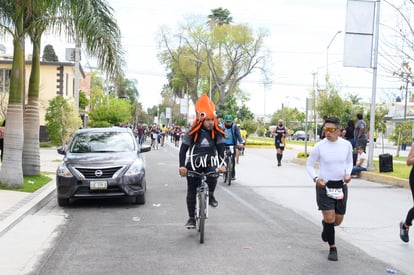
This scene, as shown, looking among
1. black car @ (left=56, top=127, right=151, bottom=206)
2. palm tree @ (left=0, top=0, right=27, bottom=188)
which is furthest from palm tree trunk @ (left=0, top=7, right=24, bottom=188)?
black car @ (left=56, top=127, right=151, bottom=206)

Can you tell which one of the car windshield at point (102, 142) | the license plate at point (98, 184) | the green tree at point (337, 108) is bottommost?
the license plate at point (98, 184)

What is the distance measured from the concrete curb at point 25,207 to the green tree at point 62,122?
15.2 metres

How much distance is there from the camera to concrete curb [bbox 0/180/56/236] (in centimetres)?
805

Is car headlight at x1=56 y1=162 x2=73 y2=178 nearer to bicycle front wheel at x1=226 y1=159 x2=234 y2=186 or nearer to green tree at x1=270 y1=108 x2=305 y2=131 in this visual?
bicycle front wheel at x1=226 y1=159 x2=234 y2=186

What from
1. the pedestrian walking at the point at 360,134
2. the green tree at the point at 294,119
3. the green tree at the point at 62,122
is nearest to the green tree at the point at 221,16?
the green tree at the point at 294,119

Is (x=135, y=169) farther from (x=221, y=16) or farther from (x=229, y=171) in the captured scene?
(x=221, y=16)

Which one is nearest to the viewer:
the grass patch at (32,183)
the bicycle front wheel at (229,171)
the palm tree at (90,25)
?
the palm tree at (90,25)

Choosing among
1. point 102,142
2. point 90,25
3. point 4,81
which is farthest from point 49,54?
point 102,142

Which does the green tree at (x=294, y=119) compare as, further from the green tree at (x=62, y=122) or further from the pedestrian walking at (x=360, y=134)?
the pedestrian walking at (x=360, y=134)

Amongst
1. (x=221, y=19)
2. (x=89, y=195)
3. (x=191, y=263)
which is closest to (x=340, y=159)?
(x=191, y=263)

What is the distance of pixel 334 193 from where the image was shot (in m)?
6.24

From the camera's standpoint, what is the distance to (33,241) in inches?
282

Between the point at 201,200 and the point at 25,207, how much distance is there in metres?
3.95

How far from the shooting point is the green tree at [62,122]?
1074 inches
